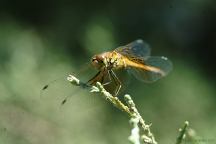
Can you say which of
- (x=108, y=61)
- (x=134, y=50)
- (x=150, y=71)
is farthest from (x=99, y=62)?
(x=134, y=50)

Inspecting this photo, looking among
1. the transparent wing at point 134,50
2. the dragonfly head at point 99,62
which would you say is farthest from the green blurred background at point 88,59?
the dragonfly head at point 99,62

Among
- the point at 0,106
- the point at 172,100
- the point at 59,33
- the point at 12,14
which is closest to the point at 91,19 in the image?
the point at 59,33

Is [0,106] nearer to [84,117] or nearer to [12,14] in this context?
[84,117]

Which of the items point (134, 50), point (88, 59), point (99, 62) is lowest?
point (99, 62)

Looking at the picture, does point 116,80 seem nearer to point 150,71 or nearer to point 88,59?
point 150,71

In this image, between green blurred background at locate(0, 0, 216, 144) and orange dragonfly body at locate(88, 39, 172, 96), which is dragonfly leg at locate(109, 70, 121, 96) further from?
green blurred background at locate(0, 0, 216, 144)

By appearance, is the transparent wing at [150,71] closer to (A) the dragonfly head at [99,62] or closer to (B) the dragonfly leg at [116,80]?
(B) the dragonfly leg at [116,80]
